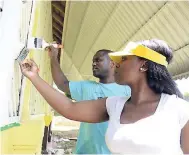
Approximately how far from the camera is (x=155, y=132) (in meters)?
1.50

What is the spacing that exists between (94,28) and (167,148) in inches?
265

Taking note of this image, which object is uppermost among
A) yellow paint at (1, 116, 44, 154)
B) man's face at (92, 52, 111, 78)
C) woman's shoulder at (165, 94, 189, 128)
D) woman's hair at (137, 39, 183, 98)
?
man's face at (92, 52, 111, 78)

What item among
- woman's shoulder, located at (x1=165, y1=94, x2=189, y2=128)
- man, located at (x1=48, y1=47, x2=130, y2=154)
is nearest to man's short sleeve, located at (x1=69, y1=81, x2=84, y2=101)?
man, located at (x1=48, y1=47, x2=130, y2=154)

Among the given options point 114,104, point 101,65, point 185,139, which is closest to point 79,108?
point 114,104

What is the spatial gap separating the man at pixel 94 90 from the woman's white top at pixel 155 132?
75cm

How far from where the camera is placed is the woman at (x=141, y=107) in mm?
1500

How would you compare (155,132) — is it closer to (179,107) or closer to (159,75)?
(179,107)

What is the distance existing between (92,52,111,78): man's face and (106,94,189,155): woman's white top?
1.09m

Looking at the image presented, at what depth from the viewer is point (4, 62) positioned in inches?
56.0

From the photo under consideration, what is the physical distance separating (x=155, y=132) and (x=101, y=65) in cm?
124

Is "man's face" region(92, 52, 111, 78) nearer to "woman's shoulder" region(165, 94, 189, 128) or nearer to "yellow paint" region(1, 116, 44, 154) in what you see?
"yellow paint" region(1, 116, 44, 154)

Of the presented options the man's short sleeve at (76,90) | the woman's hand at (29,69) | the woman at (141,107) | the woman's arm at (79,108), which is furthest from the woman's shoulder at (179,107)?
the man's short sleeve at (76,90)

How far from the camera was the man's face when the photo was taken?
2.65 metres

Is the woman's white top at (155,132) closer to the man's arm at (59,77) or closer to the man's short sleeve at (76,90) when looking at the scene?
the man's short sleeve at (76,90)
